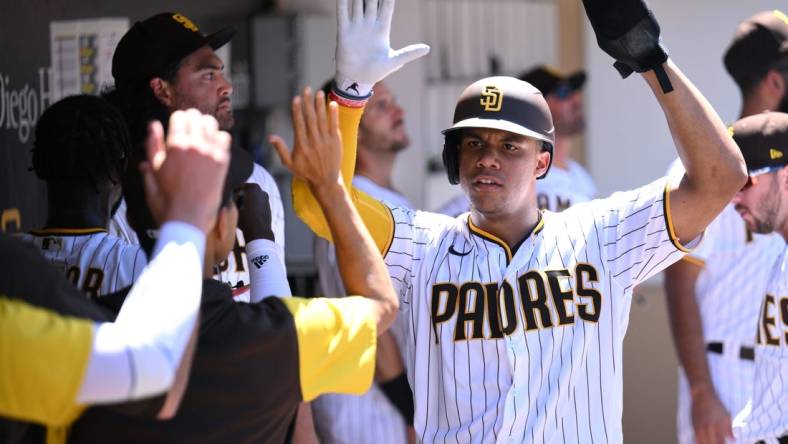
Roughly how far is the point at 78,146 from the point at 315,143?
39.8 inches

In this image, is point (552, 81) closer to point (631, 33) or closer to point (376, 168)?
point (376, 168)

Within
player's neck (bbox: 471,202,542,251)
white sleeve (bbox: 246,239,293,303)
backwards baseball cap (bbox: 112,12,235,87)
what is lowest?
white sleeve (bbox: 246,239,293,303)

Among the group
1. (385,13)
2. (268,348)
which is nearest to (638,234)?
(385,13)

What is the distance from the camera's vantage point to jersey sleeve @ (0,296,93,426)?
169 cm

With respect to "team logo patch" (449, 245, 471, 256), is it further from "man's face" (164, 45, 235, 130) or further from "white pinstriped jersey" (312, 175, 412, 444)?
"white pinstriped jersey" (312, 175, 412, 444)

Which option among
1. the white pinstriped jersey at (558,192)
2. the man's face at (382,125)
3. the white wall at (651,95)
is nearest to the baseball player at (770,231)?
the white pinstriped jersey at (558,192)

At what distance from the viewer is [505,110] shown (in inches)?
118

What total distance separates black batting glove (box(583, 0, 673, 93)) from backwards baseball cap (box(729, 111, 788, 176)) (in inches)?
39.6

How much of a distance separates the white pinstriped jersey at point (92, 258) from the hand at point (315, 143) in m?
0.82

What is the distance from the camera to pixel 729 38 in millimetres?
5840

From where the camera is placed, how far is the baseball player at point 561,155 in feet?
16.7

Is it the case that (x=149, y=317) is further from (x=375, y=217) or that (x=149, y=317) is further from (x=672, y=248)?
(x=672, y=248)

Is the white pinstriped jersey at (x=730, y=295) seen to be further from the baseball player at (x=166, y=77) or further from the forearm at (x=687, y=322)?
the baseball player at (x=166, y=77)

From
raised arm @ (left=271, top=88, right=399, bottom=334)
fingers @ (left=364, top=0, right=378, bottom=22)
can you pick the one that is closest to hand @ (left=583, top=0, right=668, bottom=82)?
fingers @ (left=364, top=0, right=378, bottom=22)
